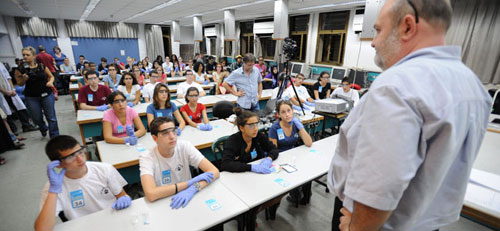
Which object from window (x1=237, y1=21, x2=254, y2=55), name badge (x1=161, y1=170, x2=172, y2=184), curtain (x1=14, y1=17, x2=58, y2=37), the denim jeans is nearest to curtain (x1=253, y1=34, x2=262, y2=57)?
window (x1=237, y1=21, x2=254, y2=55)

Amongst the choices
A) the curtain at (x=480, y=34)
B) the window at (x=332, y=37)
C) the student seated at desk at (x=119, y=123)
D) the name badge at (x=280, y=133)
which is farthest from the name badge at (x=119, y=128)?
→ the window at (x=332, y=37)

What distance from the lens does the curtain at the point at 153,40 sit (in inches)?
494

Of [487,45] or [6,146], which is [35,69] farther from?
[487,45]

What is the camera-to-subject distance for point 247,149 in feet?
7.02

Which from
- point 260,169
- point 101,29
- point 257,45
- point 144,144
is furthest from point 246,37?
point 260,169

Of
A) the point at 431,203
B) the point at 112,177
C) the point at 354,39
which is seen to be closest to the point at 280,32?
the point at 354,39

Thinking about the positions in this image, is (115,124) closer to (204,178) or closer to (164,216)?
(204,178)

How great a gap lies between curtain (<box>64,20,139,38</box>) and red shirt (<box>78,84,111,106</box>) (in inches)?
381

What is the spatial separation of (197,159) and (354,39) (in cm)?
640

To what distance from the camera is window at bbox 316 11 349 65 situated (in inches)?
269

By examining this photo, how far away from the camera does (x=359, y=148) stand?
0.64 meters

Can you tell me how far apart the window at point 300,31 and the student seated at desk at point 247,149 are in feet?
21.4

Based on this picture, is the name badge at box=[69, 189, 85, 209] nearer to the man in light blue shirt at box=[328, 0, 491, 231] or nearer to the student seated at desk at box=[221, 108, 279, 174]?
the student seated at desk at box=[221, 108, 279, 174]

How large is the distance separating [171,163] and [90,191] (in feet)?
1.76
